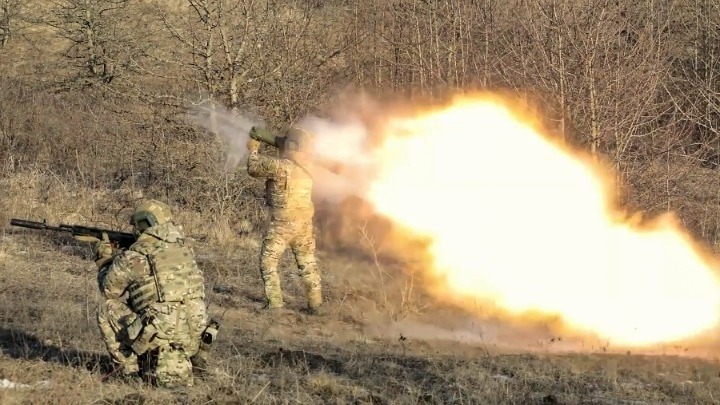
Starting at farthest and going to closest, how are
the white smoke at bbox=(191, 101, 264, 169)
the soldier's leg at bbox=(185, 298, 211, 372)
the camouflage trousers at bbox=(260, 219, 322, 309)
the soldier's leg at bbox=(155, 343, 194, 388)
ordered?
the white smoke at bbox=(191, 101, 264, 169) < the camouflage trousers at bbox=(260, 219, 322, 309) < the soldier's leg at bbox=(185, 298, 211, 372) < the soldier's leg at bbox=(155, 343, 194, 388)

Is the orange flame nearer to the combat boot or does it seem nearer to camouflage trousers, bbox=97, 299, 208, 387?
the combat boot

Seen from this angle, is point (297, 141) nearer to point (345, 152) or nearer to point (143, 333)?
point (345, 152)

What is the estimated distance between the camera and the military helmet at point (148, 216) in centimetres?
612

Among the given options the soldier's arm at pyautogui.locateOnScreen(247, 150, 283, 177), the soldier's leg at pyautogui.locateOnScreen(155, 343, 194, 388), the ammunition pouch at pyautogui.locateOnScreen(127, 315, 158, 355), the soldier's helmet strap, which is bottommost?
the soldier's leg at pyautogui.locateOnScreen(155, 343, 194, 388)

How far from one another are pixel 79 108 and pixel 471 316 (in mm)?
13305

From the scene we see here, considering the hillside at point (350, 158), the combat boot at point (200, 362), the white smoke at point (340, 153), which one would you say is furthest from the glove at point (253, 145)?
the combat boot at point (200, 362)

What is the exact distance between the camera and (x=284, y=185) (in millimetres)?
9812

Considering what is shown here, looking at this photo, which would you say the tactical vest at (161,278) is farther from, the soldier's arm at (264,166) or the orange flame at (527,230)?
the orange flame at (527,230)

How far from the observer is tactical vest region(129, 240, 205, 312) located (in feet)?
19.9

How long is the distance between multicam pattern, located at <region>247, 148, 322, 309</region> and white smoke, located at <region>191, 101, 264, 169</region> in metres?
4.52

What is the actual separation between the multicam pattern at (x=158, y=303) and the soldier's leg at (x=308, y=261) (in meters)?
3.69

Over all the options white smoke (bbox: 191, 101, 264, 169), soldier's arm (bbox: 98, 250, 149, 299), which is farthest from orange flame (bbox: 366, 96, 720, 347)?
Result: soldier's arm (bbox: 98, 250, 149, 299)

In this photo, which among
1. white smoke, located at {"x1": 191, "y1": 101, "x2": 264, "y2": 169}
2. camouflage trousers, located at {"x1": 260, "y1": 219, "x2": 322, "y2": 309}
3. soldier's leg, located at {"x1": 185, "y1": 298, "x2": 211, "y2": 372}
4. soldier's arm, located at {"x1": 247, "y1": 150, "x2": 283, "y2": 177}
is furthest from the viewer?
white smoke, located at {"x1": 191, "y1": 101, "x2": 264, "y2": 169}

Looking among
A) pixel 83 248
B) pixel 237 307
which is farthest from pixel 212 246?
pixel 237 307
